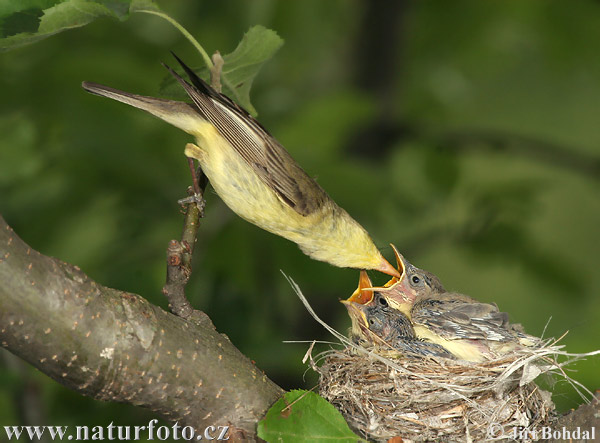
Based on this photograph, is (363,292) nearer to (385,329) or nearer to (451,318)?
(385,329)

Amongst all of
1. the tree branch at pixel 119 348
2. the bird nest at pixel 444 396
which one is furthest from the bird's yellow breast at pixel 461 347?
the tree branch at pixel 119 348

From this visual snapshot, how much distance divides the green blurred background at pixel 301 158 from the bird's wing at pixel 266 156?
0.79 metres

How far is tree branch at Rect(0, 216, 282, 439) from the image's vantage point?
2141mm

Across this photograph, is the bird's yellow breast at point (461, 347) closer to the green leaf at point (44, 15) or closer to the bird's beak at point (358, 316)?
the bird's beak at point (358, 316)

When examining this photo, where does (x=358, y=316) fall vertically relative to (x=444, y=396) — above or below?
below

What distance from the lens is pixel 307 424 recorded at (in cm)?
244

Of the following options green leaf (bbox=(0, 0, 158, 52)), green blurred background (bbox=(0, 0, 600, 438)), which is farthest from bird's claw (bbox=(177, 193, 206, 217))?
green blurred background (bbox=(0, 0, 600, 438))

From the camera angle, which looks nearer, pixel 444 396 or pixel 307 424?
pixel 307 424

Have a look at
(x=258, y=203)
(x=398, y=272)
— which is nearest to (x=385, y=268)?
(x=398, y=272)

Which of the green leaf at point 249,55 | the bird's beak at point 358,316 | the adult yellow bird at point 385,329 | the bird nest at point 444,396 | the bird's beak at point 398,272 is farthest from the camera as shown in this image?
the bird's beak at point 398,272

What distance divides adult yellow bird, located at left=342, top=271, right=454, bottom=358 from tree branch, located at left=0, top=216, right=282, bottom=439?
1473 millimetres

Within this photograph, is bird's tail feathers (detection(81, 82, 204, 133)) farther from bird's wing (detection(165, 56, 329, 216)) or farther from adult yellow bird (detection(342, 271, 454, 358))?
adult yellow bird (detection(342, 271, 454, 358))

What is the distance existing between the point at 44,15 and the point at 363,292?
3090mm

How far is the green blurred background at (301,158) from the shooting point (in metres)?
4.55
